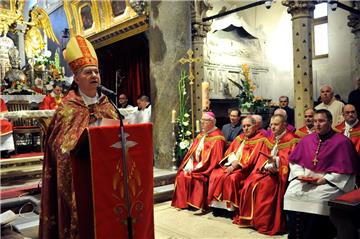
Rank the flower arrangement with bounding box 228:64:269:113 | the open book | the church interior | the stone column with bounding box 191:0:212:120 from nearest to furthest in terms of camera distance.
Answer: the open book < the church interior < the stone column with bounding box 191:0:212:120 < the flower arrangement with bounding box 228:64:269:113

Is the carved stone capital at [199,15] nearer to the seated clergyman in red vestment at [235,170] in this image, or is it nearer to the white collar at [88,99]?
the seated clergyman in red vestment at [235,170]

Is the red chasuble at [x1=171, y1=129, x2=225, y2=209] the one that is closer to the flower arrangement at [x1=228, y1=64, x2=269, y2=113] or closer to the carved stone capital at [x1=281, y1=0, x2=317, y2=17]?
the carved stone capital at [x1=281, y1=0, x2=317, y2=17]

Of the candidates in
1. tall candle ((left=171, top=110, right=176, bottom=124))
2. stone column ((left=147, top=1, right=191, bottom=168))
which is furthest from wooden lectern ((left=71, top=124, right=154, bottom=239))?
stone column ((left=147, top=1, right=191, bottom=168))

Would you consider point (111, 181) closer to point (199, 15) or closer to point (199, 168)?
point (199, 168)

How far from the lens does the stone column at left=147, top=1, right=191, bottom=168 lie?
7398 millimetres

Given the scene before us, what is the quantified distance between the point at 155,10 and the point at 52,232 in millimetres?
6117

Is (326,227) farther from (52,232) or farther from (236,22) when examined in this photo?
(236,22)

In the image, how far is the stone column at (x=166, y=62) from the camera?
291 inches

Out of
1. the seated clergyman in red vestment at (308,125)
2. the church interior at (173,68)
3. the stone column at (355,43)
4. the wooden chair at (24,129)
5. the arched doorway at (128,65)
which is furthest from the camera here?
the arched doorway at (128,65)

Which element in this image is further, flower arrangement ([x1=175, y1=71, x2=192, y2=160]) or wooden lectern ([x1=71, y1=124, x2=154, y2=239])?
flower arrangement ([x1=175, y1=71, x2=192, y2=160])

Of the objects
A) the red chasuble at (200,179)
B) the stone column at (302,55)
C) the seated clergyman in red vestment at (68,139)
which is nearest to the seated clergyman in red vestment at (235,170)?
the red chasuble at (200,179)

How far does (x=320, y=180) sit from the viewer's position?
375 centimetres

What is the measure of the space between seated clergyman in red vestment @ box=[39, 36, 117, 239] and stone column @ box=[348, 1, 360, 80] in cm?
819

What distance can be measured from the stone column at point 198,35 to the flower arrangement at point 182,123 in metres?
0.44
